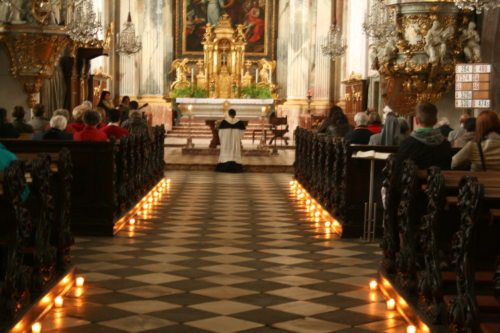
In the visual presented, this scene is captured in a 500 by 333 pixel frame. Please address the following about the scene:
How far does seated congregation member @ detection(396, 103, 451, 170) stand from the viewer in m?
7.80

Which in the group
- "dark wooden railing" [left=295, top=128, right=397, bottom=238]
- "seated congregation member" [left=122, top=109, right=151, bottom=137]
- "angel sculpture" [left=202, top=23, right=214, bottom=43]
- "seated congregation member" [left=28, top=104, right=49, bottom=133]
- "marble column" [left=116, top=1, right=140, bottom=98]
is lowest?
"dark wooden railing" [left=295, top=128, right=397, bottom=238]

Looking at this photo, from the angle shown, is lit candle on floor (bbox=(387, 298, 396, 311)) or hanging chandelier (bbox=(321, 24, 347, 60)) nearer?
lit candle on floor (bbox=(387, 298, 396, 311))

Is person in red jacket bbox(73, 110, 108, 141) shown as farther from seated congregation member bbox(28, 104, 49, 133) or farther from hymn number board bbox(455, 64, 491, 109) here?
hymn number board bbox(455, 64, 491, 109)

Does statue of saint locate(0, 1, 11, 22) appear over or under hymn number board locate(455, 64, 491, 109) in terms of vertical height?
over

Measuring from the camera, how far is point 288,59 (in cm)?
3173

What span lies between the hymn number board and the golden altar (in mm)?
16104

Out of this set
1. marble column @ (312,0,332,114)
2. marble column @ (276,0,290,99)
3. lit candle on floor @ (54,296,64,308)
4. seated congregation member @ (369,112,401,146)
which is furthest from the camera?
marble column @ (276,0,290,99)

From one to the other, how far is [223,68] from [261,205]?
726 inches

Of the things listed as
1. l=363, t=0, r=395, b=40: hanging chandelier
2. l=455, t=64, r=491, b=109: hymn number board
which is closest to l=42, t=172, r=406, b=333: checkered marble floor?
l=455, t=64, r=491, b=109: hymn number board

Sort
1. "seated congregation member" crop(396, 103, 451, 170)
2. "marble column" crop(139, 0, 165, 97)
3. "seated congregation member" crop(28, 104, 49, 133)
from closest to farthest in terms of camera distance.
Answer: "seated congregation member" crop(396, 103, 451, 170) < "seated congregation member" crop(28, 104, 49, 133) < "marble column" crop(139, 0, 165, 97)

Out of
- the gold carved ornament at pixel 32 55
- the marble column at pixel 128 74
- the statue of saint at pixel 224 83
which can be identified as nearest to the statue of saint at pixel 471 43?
the gold carved ornament at pixel 32 55

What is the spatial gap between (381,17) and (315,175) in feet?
17.8

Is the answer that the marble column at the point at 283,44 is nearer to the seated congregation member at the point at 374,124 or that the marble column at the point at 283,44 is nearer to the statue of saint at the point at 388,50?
the statue of saint at the point at 388,50

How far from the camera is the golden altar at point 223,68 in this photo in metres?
31.0
